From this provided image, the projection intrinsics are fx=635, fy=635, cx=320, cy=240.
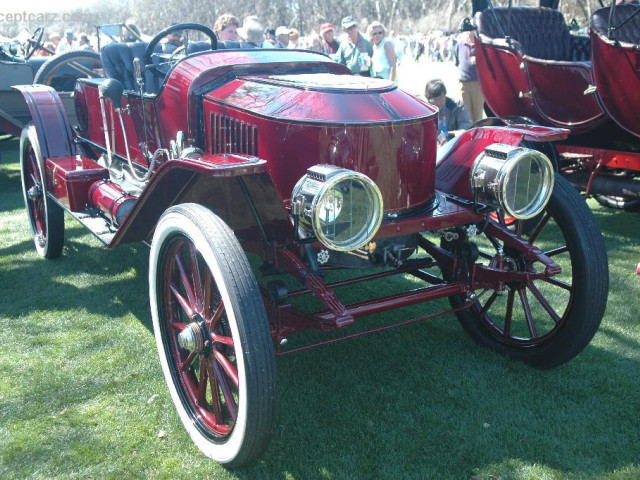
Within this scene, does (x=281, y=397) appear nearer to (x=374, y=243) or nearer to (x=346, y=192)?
(x=374, y=243)

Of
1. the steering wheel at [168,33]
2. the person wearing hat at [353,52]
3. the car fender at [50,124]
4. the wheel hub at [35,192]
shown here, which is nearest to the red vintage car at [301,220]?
the steering wheel at [168,33]

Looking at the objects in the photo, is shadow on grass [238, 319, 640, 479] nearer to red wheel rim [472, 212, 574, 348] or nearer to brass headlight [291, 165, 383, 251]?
red wheel rim [472, 212, 574, 348]

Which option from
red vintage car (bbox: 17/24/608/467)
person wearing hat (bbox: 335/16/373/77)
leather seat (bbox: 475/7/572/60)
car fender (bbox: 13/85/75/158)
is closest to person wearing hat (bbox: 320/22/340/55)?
person wearing hat (bbox: 335/16/373/77)

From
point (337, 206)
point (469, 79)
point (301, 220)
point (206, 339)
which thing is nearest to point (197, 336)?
point (206, 339)

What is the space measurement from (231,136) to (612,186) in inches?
123

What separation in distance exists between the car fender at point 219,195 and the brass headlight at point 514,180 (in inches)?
32.4

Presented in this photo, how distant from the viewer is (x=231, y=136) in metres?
2.97

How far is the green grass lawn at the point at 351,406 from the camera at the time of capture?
2.38m

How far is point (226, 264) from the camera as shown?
6.91 feet

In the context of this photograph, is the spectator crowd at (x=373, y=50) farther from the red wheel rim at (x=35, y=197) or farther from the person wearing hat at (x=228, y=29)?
the red wheel rim at (x=35, y=197)

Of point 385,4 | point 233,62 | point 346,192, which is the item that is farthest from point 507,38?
point 385,4

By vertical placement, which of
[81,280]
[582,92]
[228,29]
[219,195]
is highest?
[228,29]

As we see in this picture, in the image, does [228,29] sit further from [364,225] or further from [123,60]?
[364,225]

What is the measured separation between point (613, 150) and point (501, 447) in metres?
3.08
